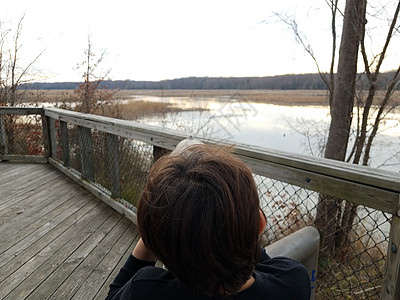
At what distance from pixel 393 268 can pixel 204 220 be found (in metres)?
0.73

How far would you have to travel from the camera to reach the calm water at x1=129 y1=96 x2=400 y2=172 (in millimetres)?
4645

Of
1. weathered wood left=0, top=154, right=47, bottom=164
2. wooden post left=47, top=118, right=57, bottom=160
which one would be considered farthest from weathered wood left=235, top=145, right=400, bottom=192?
weathered wood left=0, top=154, right=47, bottom=164

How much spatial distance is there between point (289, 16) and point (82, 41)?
656cm

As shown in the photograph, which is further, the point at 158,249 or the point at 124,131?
the point at 124,131

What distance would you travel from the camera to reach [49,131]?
3.94 m

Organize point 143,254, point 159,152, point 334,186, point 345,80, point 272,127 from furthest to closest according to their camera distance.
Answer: point 272,127 → point 345,80 → point 159,152 → point 334,186 → point 143,254

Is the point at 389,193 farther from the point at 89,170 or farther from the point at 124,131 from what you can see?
the point at 89,170

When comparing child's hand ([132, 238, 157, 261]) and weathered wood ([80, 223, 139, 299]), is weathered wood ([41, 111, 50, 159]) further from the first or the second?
child's hand ([132, 238, 157, 261])

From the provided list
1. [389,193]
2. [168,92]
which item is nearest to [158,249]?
[389,193]

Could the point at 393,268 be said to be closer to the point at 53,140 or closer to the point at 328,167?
the point at 328,167

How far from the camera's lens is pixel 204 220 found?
0.54 metres

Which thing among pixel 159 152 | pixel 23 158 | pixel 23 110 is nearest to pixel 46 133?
A: pixel 23 110

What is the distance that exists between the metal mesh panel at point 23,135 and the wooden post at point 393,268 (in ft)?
19.5

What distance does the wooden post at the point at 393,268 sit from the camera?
879 millimetres
